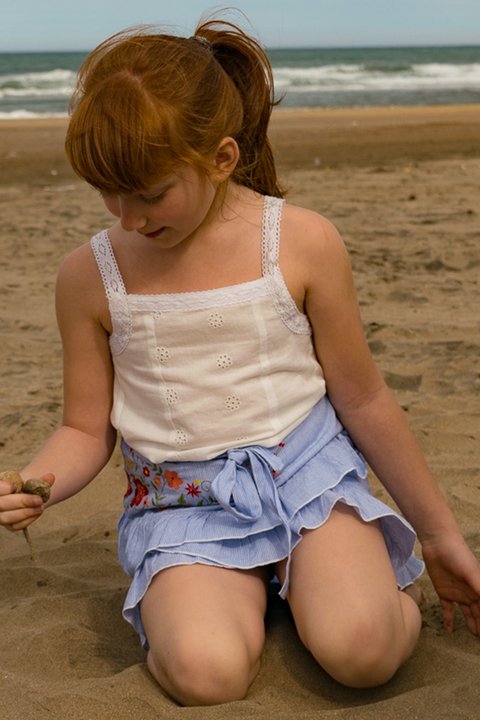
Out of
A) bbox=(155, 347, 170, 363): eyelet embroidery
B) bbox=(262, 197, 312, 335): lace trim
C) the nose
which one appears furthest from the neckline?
the nose

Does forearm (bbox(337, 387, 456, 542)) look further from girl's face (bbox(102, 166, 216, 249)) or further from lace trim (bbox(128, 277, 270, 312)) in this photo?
girl's face (bbox(102, 166, 216, 249))

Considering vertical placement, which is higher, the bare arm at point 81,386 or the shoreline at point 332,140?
the bare arm at point 81,386

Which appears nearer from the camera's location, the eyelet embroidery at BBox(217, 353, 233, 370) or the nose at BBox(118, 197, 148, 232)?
the nose at BBox(118, 197, 148, 232)

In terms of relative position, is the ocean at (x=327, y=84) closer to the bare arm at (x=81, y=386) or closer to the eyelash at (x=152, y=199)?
the bare arm at (x=81, y=386)

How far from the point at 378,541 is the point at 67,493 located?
0.67 meters

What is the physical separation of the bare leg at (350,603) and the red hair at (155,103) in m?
0.79

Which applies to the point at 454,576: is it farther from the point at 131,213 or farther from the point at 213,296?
the point at 131,213

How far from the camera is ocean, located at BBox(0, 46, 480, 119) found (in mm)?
20797

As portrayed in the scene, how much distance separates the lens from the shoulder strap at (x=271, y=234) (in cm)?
214

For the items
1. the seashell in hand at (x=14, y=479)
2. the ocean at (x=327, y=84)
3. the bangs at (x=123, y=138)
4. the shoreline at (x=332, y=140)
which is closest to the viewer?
the bangs at (x=123, y=138)

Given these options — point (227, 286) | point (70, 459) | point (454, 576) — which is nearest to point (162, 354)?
point (227, 286)

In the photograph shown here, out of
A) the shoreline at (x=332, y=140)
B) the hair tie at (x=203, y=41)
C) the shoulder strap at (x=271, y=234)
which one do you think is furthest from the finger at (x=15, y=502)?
the shoreline at (x=332, y=140)

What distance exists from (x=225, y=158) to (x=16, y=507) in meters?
0.80

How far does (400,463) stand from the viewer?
2.19m
